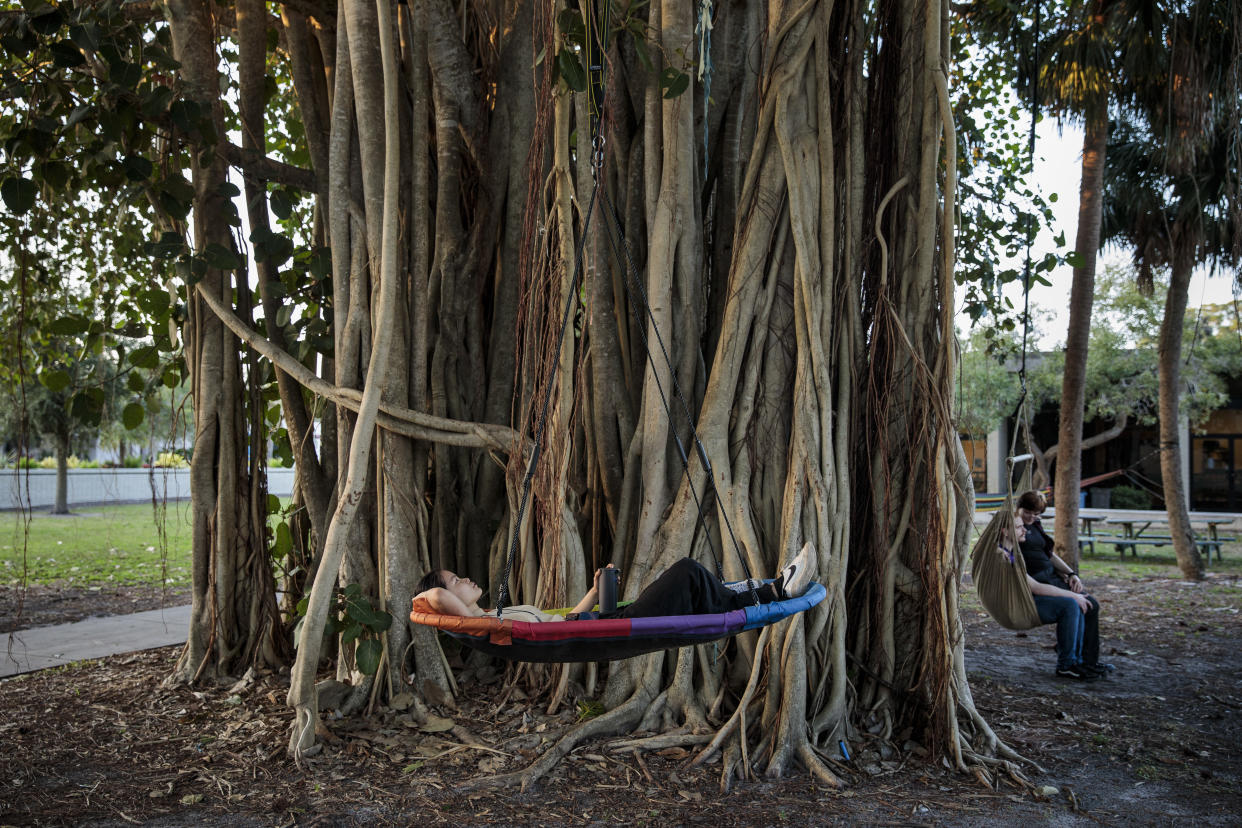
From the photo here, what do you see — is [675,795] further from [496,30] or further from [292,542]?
[496,30]

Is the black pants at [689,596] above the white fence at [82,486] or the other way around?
above

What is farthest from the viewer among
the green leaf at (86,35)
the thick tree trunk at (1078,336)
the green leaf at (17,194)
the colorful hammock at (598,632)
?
the thick tree trunk at (1078,336)

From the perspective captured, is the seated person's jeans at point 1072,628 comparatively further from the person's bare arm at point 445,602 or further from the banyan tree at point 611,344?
the person's bare arm at point 445,602

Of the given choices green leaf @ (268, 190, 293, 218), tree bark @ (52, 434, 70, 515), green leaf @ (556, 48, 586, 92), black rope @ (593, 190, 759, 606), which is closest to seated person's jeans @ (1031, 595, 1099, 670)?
black rope @ (593, 190, 759, 606)

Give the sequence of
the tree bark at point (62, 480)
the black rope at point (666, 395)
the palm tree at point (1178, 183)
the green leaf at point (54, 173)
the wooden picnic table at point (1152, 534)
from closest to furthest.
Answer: the black rope at point (666, 395) < the green leaf at point (54, 173) < the palm tree at point (1178, 183) < the wooden picnic table at point (1152, 534) < the tree bark at point (62, 480)

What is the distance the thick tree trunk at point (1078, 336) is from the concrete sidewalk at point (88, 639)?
6133 millimetres

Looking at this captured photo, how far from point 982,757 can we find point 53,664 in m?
4.49

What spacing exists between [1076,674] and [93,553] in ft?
30.0

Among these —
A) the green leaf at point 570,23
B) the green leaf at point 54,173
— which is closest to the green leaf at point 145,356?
the green leaf at point 54,173

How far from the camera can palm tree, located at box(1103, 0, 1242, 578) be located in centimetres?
645

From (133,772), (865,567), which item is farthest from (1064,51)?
(133,772)

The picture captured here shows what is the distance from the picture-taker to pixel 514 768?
320cm

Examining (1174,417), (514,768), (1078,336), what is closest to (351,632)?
(514,768)

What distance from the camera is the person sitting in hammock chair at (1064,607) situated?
453 centimetres
